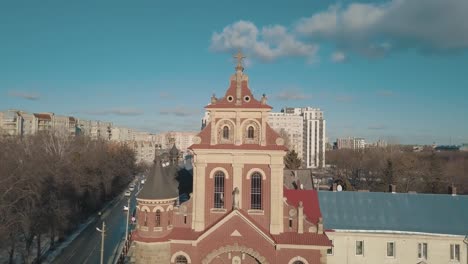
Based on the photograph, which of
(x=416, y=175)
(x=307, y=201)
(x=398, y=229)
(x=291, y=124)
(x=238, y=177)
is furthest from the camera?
(x=291, y=124)

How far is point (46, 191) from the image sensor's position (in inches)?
1415

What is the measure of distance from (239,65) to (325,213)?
485 inches

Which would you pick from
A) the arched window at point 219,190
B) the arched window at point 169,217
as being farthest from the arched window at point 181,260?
the arched window at point 219,190

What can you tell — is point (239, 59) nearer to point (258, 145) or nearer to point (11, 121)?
point (258, 145)

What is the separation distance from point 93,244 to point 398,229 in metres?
29.6

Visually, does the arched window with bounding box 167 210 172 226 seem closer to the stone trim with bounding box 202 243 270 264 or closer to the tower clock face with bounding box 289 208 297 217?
the stone trim with bounding box 202 243 270 264

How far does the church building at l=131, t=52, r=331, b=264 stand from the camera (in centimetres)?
2150

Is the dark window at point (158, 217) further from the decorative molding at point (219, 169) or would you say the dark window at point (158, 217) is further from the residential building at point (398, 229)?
the residential building at point (398, 229)

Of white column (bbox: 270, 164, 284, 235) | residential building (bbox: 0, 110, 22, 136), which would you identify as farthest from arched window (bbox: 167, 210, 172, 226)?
residential building (bbox: 0, 110, 22, 136)

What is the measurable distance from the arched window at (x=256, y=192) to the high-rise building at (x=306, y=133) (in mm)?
124051

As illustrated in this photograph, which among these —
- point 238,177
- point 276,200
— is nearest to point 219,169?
point 238,177

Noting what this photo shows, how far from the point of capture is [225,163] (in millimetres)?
22828

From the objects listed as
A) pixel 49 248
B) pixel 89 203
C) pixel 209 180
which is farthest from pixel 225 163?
pixel 89 203

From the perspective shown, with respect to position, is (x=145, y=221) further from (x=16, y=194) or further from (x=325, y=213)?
(x=16, y=194)
